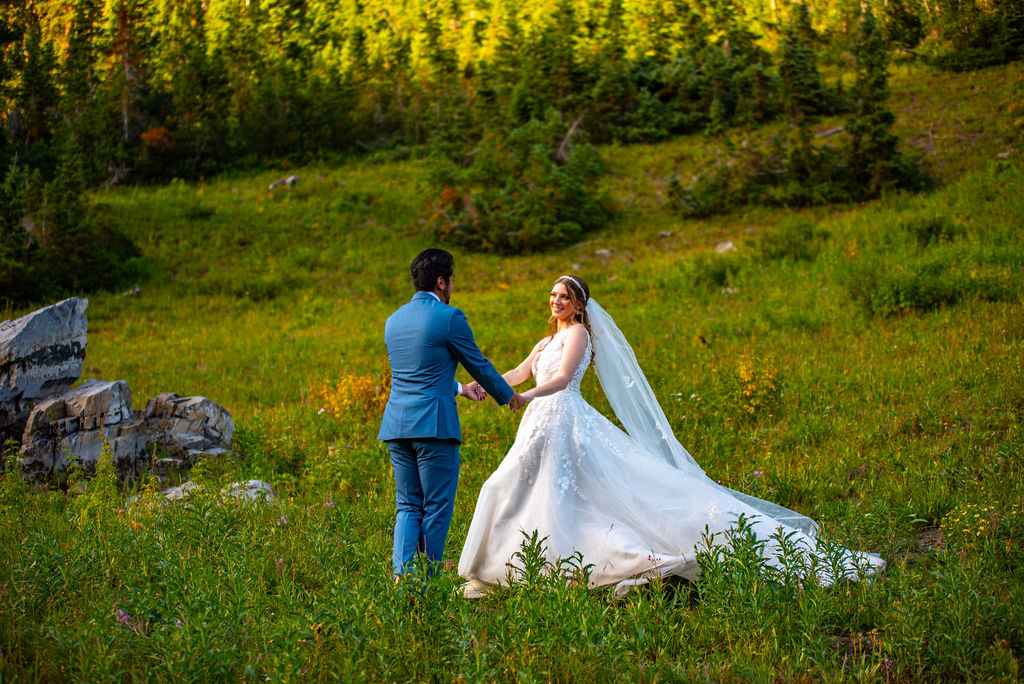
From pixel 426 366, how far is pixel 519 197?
2169 cm

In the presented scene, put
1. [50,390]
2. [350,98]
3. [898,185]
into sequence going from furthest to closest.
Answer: [350,98] < [898,185] < [50,390]

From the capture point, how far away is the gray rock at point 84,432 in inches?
305

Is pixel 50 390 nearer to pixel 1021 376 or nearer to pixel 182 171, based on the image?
pixel 1021 376

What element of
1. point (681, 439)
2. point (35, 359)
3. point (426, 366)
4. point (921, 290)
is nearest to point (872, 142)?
point (921, 290)

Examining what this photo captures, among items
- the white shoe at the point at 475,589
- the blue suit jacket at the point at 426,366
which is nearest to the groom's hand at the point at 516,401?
the blue suit jacket at the point at 426,366

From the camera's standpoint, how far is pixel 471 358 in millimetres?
4926

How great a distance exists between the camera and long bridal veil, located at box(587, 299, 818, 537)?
19.2ft

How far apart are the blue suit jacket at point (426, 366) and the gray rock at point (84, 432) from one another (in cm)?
479

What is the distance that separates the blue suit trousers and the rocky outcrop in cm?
465

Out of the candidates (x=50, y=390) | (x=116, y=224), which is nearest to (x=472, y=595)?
(x=50, y=390)

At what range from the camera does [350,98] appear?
38031mm

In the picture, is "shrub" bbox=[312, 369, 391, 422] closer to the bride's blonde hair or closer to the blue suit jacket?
the bride's blonde hair

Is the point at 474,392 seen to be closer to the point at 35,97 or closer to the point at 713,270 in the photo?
the point at 713,270

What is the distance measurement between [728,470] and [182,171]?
31.3 meters
